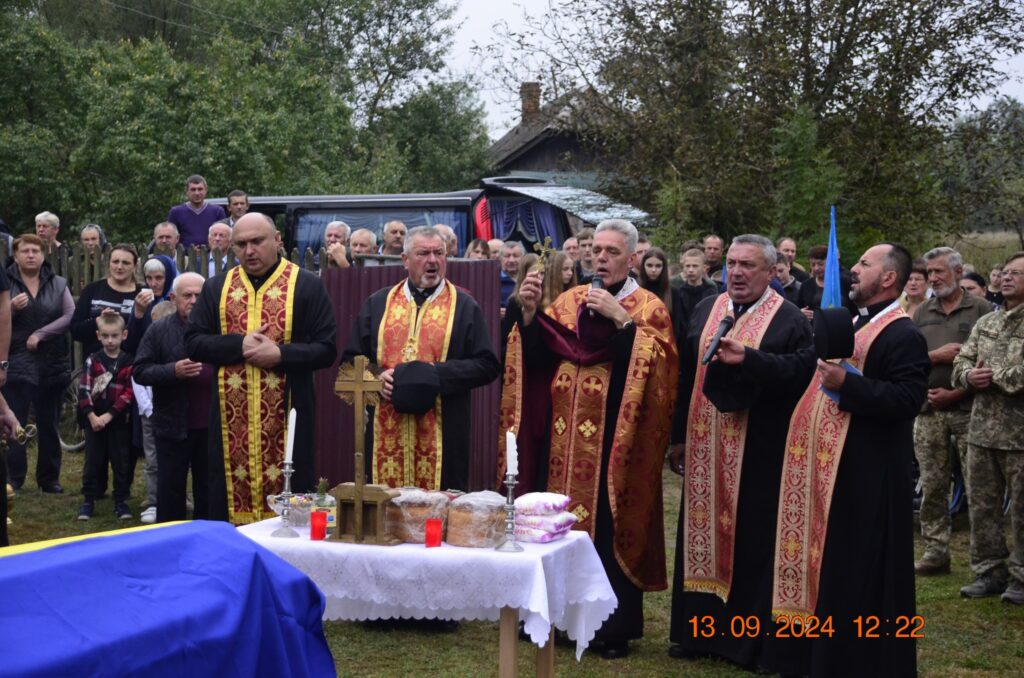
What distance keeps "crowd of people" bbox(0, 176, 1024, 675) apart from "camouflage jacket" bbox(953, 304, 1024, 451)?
0.05ft

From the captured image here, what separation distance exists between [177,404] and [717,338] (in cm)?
422

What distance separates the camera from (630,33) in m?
19.7

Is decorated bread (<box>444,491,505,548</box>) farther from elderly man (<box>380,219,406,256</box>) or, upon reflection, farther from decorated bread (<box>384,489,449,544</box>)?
elderly man (<box>380,219,406,256</box>)

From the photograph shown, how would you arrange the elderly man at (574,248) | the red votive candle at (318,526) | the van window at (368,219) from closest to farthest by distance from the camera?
the red votive candle at (318,526) < the elderly man at (574,248) < the van window at (368,219)

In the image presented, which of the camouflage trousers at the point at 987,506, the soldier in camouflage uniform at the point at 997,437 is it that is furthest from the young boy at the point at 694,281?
the camouflage trousers at the point at 987,506

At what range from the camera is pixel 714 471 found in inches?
263

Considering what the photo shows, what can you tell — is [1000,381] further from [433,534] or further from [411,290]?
[433,534]

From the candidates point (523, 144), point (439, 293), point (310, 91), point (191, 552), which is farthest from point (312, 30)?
point (191, 552)

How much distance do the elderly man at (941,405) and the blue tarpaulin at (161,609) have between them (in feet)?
20.1

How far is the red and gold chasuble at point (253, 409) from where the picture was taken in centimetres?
736

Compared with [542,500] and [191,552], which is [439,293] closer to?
[542,500]

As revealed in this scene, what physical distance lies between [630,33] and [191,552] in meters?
17.3

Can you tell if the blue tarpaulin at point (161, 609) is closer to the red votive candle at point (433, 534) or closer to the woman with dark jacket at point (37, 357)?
the red votive candle at point (433, 534)

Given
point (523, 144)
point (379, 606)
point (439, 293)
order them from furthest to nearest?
point (523, 144) → point (439, 293) → point (379, 606)
